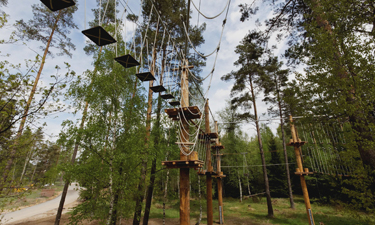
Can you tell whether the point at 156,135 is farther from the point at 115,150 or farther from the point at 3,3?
the point at 3,3

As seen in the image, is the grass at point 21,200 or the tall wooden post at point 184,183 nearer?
the grass at point 21,200

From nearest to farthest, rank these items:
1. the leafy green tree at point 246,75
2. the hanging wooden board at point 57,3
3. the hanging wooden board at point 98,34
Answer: the hanging wooden board at point 57,3
the hanging wooden board at point 98,34
the leafy green tree at point 246,75

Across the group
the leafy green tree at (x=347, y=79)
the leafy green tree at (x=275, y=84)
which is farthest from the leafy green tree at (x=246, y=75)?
the leafy green tree at (x=347, y=79)

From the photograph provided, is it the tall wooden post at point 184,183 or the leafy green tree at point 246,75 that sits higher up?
the leafy green tree at point 246,75


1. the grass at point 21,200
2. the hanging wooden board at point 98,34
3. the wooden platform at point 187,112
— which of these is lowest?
the grass at point 21,200

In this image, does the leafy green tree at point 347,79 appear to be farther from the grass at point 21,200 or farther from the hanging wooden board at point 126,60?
the grass at point 21,200

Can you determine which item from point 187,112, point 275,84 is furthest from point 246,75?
point 187,112

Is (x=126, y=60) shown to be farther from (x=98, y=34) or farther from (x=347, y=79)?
(x=347, y=79)

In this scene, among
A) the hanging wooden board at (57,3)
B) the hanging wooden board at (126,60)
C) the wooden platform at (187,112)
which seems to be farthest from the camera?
the wooden platform at (187,112)

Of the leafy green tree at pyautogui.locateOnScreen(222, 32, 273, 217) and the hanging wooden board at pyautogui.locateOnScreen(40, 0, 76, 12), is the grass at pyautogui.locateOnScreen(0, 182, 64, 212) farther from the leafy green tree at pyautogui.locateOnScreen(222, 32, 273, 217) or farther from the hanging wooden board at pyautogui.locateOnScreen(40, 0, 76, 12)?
the leafy green tree at pyautogui.locateOnScreen(222, 32, 273, 217)

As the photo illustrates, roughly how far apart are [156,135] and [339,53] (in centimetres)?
682

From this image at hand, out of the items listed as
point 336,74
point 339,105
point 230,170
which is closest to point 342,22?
point 336,74

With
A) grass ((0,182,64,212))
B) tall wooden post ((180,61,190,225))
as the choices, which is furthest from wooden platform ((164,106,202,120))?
grass ((0,182,64,212))

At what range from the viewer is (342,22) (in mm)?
3869
